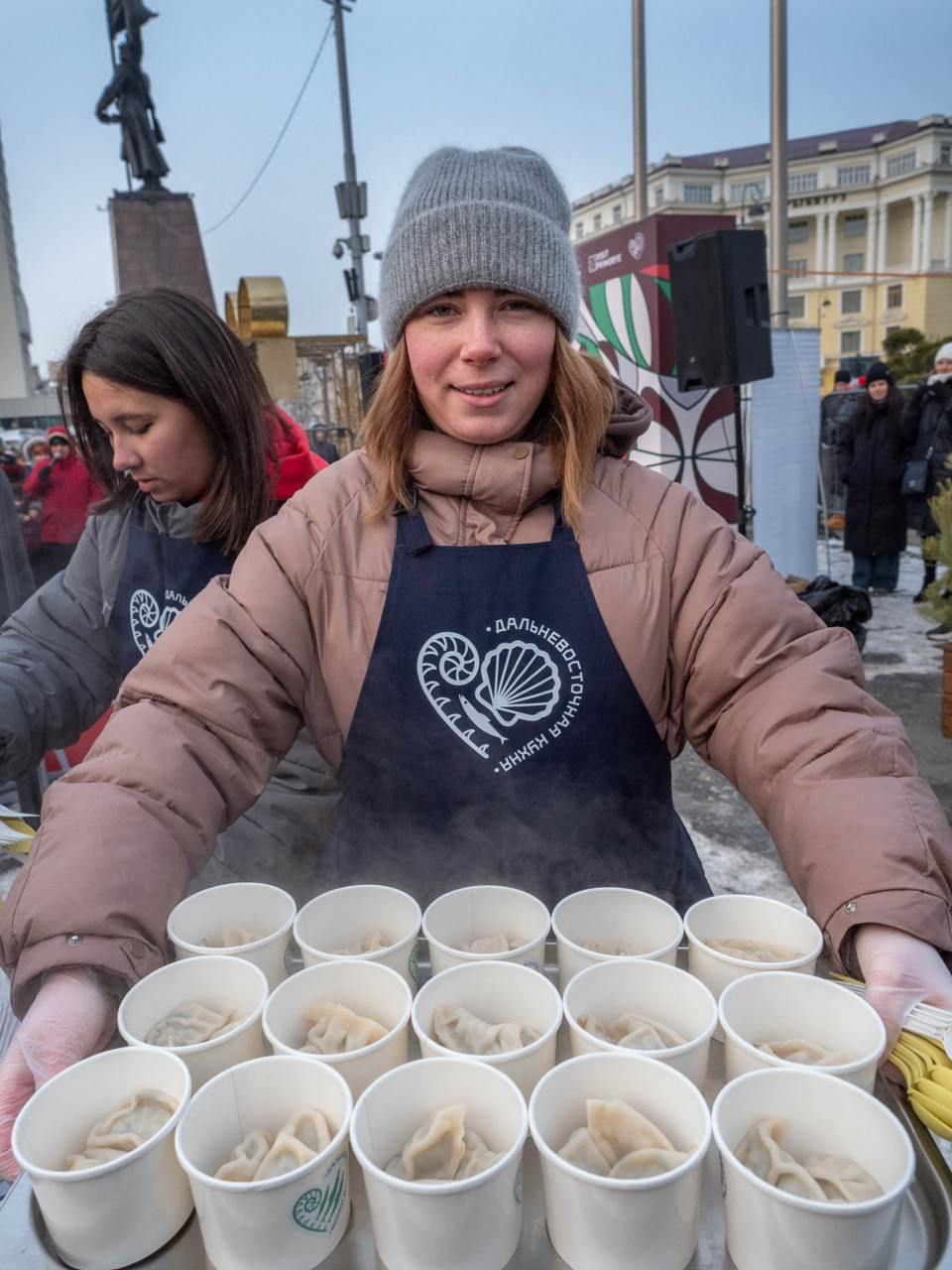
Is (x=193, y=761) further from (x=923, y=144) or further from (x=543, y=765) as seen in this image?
(x=923, y=144)

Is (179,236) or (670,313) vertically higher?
(179,236)

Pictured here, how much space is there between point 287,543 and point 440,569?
0.31 m

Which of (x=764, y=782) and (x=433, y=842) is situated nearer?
(x=764, y=782)

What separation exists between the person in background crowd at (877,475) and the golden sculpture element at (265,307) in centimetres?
961

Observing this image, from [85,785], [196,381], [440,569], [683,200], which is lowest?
[85,785]

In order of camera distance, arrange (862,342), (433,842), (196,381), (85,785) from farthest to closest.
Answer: (862,342) < (196,381) < (433,842) < (85,785)

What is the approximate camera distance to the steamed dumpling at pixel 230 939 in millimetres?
1418

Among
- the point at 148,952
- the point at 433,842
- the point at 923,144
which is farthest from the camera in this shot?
the point at 923,144

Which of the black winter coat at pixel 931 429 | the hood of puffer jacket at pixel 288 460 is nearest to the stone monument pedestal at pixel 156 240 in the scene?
the black winter coat at pixel 931 429

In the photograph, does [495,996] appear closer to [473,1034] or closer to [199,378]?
[473,1034]

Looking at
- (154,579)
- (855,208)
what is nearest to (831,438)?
(154,579)

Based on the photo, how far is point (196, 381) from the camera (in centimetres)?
212

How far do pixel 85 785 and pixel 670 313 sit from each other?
7.45 meters

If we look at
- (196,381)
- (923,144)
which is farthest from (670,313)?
(923,144)
